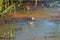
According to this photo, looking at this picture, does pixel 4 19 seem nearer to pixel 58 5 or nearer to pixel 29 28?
pixel 29 28

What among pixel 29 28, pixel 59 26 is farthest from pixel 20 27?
pixel 59 26

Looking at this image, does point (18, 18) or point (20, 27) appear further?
point (18, 18)

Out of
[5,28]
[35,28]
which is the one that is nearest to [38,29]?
[35,28]

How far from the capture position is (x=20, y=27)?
6.25m

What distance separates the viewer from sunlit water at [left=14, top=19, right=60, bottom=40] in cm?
545

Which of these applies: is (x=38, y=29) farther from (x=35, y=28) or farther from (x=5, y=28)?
(x=5, y=28)

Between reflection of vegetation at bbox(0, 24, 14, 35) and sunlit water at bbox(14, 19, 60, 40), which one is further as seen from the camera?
reflection of vegetation at bbox(0, 24, 14, 35)

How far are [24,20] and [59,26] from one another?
1312mm

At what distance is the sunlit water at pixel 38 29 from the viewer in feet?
17.9

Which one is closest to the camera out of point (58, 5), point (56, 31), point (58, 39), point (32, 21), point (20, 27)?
point (58, 39)

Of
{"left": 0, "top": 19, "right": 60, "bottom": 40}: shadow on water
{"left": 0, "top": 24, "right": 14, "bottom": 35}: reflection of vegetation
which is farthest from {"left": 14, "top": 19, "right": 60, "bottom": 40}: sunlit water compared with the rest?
{"left": 0, "top": 24, "right": 14, "bottom": 35}: reflection of vegetation

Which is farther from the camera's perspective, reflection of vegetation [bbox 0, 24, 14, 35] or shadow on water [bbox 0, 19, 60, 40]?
reflection of vegetation [bbox 0, 24, 14, 35]

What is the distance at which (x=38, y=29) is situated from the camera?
19.7 ft

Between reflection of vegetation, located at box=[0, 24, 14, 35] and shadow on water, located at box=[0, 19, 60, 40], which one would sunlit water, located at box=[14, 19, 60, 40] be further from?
reflection of vegetation, located at box=[0, 24, 14, 35]
